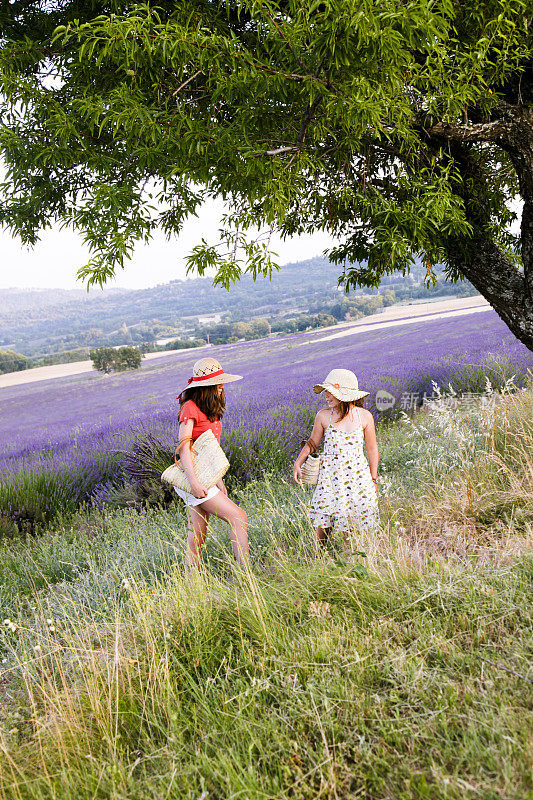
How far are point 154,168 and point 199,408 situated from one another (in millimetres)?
1962

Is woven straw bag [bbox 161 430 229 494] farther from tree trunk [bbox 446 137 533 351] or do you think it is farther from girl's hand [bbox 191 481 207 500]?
tree trunk [bbox 446 137 533 351]

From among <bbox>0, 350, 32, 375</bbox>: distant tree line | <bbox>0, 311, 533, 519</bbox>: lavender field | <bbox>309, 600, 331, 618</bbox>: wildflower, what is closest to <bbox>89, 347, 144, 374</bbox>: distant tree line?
<bbox>0, 311, 533, 519</bbox>: lavender field

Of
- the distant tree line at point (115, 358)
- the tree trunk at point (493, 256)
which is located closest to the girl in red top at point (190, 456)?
the tree trunk at point (493, 256)

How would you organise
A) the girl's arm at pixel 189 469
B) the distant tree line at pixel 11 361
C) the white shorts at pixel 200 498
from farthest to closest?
the distant tree line at pixel 11 361 → the white shorts at pixel 200 498 → the girl's arm at pixel 189 469

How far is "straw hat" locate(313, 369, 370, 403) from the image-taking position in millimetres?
3355

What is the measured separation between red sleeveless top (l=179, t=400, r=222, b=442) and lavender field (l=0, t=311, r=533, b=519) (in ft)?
8.88

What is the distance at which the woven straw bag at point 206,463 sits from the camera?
3.38m

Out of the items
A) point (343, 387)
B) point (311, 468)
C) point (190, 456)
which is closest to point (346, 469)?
point (311, 468)

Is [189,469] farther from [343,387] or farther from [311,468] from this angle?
[343,387]

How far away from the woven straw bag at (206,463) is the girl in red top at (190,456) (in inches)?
2.3

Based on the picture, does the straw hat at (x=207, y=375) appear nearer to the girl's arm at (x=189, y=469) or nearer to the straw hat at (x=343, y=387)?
the girl's arm at (x=189, y=469)

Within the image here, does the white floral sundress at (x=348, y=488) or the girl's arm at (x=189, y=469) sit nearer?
the girl's arm at (x=189, y=469)

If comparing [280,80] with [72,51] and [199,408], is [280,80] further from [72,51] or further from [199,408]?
[199,408]

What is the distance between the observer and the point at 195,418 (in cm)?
347
